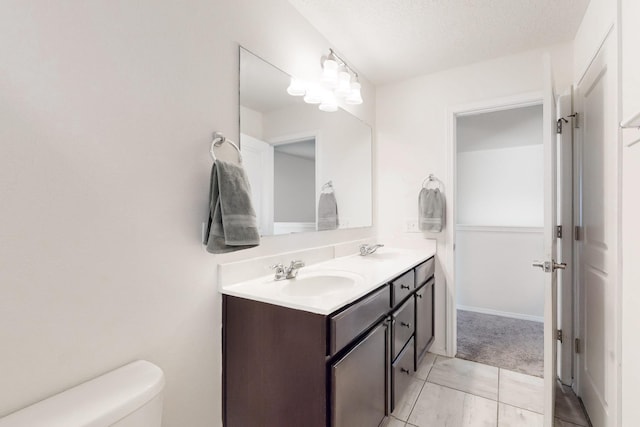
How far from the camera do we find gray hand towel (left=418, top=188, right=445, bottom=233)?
231 centimetres

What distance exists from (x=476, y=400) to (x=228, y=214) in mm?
1842

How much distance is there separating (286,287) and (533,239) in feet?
9.74

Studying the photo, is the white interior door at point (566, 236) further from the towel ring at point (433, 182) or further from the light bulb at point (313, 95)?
the light bulb at point (313, 95)

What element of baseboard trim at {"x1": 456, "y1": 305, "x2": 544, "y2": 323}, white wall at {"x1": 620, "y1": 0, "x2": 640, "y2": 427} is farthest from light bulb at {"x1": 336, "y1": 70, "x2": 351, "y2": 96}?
baseboard trim at {"x1": 456, "y1": 305, "x2": 544, "y2": 323}

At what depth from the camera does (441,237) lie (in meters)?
2.40

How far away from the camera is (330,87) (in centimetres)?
195

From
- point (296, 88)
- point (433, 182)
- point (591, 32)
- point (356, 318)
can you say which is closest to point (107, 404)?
point (356, 318)

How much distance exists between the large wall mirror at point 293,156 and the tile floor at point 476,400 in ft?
3.81

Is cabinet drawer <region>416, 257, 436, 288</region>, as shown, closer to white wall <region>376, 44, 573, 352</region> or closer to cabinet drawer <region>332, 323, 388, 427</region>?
white wall <region>376, 44, 573, 352</region>

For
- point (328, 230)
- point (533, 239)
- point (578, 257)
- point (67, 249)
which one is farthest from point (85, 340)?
point (533, 239)

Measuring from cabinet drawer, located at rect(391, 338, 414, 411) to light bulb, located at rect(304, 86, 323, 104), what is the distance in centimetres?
156

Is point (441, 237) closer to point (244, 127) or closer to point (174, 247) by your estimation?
point (244, 127)

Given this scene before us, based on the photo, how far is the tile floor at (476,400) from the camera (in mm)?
1639

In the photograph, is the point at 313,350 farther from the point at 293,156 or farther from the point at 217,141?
the point at 293,156
